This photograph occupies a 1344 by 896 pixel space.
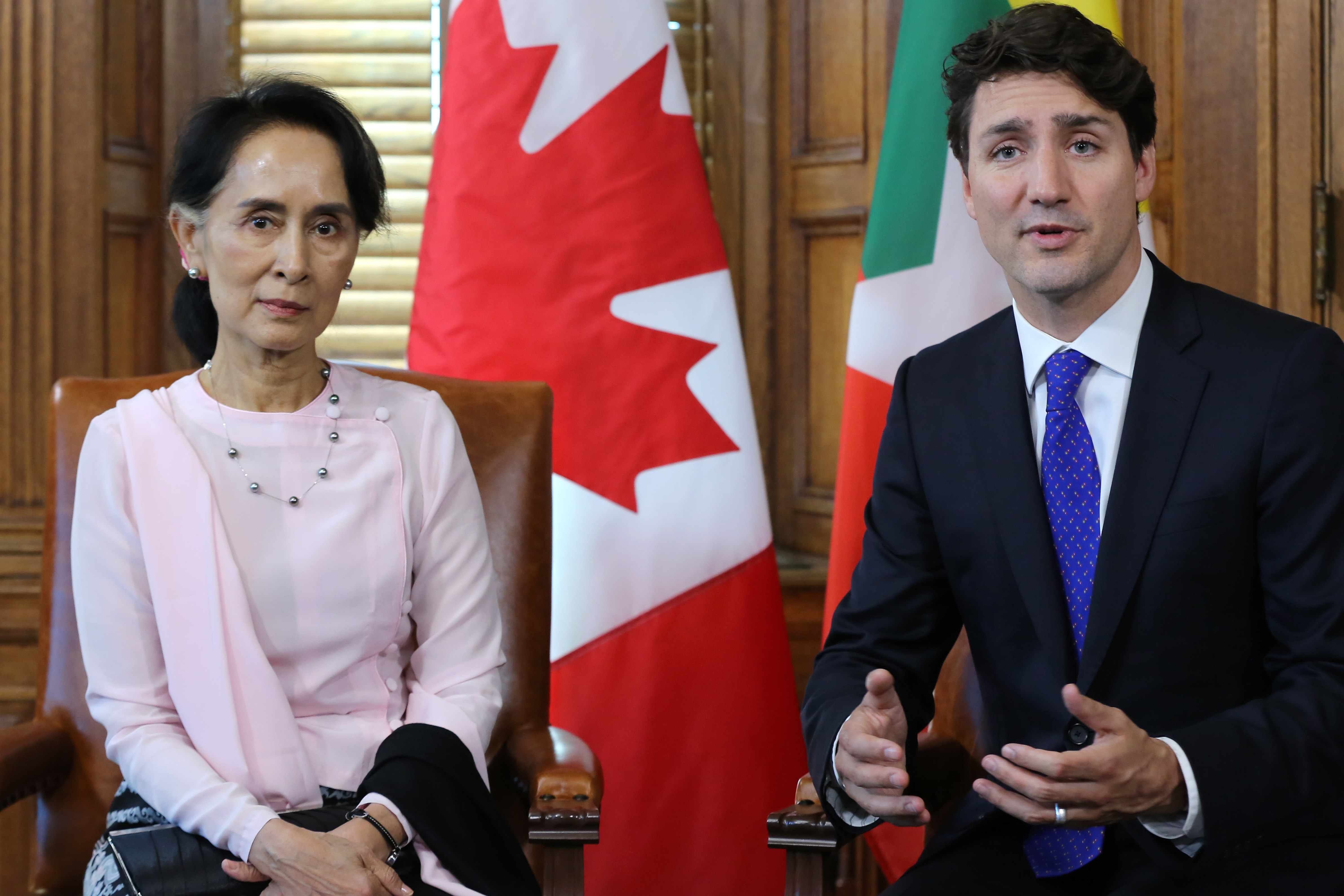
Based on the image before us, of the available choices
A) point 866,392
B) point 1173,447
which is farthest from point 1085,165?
point 866,392

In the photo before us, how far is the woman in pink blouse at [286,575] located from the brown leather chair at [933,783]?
1.11 ft

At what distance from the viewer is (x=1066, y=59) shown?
1.41 metres

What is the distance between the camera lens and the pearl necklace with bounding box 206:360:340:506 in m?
1.54

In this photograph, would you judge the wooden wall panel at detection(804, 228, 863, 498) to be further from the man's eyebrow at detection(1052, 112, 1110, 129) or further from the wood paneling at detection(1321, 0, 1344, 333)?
the man's eyebrow at detection(1052, 112, 1110, 129)

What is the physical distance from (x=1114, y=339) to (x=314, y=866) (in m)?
1.12

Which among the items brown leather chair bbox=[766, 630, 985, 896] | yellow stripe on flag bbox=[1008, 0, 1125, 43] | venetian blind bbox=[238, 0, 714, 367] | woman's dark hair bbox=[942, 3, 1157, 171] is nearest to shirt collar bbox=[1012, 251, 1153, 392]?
woman's dark hair bbox=[942, 3, 1157, 171]

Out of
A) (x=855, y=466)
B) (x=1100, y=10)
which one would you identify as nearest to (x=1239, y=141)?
(x=1100, y=10)

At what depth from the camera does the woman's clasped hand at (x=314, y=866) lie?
52.0 inches

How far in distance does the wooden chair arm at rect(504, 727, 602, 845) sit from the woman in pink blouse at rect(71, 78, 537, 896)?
0.24ft

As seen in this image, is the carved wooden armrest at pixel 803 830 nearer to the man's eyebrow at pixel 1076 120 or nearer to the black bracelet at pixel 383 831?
the black bracelet at pixel 383 831

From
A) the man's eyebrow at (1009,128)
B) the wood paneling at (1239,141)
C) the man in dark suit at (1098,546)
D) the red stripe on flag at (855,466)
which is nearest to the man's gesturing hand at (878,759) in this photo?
the man in dark suit at (1098,546)

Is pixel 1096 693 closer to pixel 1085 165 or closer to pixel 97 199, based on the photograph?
pixel 1085 165

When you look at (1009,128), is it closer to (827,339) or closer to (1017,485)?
(1017,485)

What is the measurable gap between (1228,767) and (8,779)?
1458 mm
